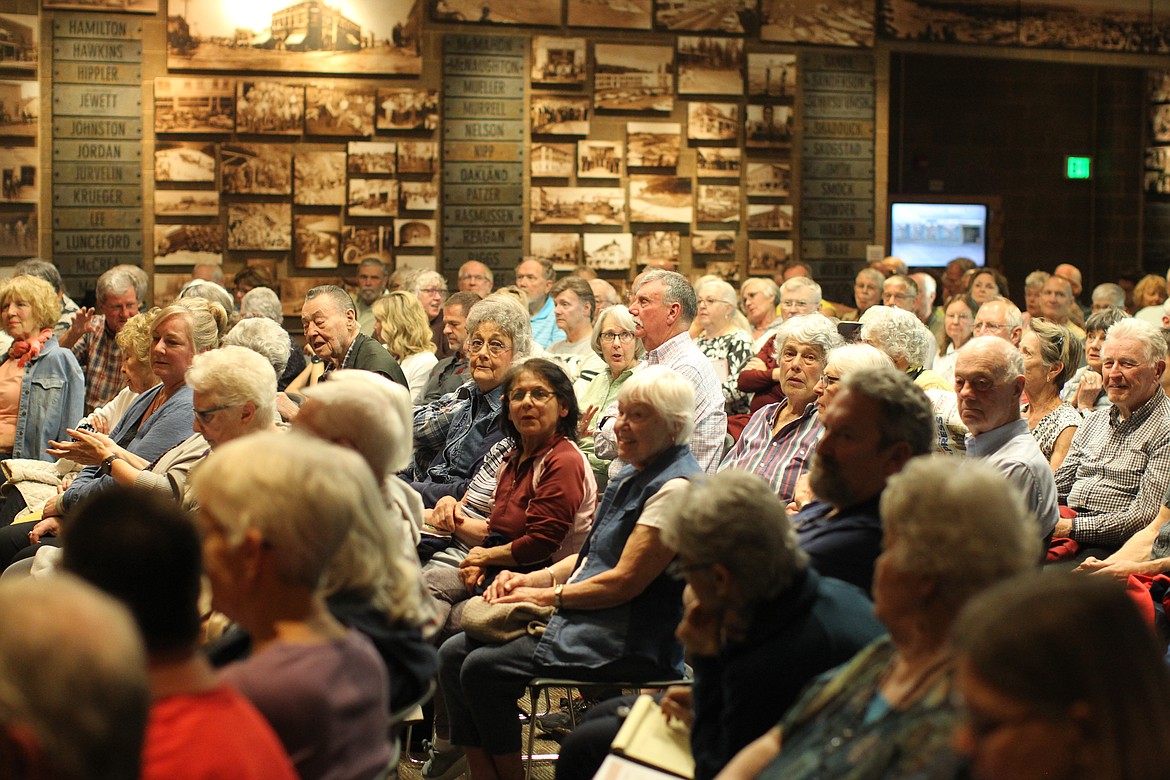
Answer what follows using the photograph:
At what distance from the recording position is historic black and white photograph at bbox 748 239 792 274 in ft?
38.8

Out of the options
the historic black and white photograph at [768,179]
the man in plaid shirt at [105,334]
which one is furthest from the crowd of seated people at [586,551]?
the historic black and white photograph at [768,179]

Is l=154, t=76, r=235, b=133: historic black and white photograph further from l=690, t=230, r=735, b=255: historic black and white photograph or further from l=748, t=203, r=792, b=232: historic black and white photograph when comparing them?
l=748, t=203, r=792, b=232: historic black and white photograph

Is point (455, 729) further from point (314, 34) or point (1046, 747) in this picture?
point (314, 34)

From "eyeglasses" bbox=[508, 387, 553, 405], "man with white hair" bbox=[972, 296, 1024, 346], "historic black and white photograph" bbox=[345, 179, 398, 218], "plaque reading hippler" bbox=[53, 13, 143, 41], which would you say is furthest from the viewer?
"historic black and white photograph" bbox=[345, 179, 398, 218]

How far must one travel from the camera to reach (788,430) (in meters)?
4.69

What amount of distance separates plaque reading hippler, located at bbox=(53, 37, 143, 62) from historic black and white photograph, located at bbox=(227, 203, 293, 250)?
1398 millimetres

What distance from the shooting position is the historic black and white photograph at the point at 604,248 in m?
11.4

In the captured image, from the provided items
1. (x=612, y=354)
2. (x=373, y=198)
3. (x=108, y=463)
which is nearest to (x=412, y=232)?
(x=373, y=198)

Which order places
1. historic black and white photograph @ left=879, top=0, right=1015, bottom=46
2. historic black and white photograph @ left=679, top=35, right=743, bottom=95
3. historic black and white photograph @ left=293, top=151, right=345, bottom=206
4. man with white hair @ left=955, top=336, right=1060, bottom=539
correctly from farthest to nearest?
1. historic black and white photograph @ left=879, top=0, right=1015, bottom=46
2. historic black and white photograph @ left=679, top=35, right=743, bottom=95
3. historic black and white photograph @ left=293, top=151, right=345, bottom=206
4. man with white hair @ left=955, top=336, right=1060, bottom=539

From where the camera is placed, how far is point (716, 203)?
11.7 meters

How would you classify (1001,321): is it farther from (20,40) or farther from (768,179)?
(20,40)

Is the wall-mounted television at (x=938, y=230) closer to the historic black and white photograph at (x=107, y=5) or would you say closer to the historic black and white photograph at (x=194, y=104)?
the historic black and white photograph at (x=194, y=104)

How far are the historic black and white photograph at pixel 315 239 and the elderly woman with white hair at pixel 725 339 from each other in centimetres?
409

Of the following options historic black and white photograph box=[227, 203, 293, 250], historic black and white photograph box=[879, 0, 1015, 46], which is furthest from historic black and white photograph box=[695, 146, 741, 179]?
historic black and white photograph box=[227, 203, 293, 250]
